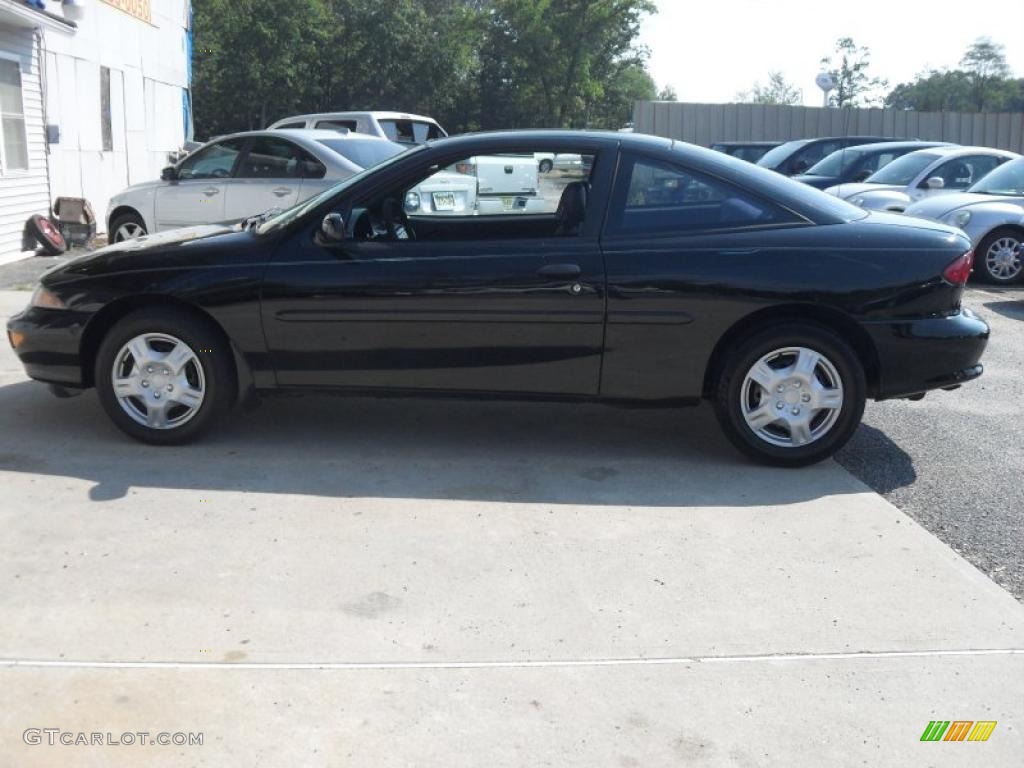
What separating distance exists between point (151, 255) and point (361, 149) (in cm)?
609

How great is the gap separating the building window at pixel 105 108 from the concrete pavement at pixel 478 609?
1185 centimetres

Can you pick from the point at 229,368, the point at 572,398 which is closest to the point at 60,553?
the point at 229,368

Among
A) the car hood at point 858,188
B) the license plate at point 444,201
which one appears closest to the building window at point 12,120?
the license plate at point 444,201

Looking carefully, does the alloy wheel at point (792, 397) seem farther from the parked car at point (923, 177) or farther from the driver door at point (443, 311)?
the parked car at point (923, 177)

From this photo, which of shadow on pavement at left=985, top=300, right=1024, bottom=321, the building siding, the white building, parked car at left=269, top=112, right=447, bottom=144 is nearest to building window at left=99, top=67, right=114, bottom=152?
the white building

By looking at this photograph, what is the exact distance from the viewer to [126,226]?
12445 millimetres

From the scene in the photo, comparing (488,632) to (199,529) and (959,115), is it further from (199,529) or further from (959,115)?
(959,115)

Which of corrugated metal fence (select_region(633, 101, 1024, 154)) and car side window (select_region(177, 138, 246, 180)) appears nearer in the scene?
car side window (select_region(177, 138, 246, 180))

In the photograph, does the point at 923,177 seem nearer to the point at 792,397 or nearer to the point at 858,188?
the point at 858,188

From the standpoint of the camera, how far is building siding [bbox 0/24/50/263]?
1324 cm

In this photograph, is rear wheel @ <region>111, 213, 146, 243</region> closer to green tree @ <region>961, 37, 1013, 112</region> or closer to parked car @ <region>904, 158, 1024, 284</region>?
parked car @ <region>904, 158, 1024, 284</region>

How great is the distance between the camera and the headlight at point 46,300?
5855mm

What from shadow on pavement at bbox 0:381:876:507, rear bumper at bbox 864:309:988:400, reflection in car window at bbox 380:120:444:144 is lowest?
shadow on pavement at bbox 0:381:876:507

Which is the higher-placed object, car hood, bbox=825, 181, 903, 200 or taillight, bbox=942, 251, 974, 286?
car hood, bbox=825, 181, 903, 200
